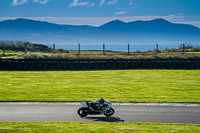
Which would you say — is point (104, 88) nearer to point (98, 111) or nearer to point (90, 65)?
point (98, 111)

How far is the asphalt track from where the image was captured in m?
15.1

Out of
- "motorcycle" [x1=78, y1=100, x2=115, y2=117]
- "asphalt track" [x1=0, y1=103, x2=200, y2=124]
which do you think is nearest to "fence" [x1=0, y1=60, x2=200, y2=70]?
"asphalt track" [x1=0, y1=103, x2=200, y2=124]

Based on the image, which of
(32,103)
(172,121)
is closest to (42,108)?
(32,103)

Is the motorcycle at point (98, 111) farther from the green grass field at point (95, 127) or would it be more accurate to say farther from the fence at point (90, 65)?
the fence at point (90, 65)

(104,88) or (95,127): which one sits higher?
(104,88)

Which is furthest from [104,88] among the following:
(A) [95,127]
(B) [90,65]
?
(B) [90,65]

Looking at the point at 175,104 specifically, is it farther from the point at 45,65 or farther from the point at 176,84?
the point at 45,65

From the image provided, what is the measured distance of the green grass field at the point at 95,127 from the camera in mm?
12445

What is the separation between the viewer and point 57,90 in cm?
2311

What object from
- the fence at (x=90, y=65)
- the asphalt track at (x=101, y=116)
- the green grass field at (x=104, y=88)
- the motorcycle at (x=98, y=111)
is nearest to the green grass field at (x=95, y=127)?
the asphalt track at (x=101, y=116)

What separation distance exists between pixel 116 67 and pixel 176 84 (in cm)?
1268

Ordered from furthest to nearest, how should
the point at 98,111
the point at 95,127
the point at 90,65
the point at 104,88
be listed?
the point at 90,65 < the point at 104,88 < the point at 98,111 < the point at 95,127

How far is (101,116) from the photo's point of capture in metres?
16.1

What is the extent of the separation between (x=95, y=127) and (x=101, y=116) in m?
2.88
